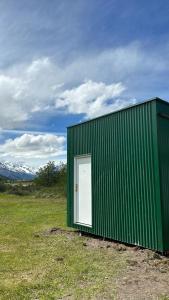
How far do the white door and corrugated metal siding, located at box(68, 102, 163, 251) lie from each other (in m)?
0.25

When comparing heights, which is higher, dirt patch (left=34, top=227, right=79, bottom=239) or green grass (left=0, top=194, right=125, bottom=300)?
green grass (left=0, top=194, right=125, bottom=300)

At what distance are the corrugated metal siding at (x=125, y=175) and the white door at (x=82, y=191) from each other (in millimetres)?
248

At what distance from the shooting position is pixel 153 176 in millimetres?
6801

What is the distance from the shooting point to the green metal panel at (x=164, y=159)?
6613mm

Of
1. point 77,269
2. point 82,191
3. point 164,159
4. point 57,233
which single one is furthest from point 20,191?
point 77,269

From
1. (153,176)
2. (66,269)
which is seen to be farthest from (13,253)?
(153,176)

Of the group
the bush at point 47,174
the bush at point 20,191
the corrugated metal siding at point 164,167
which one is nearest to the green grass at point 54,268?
the corrugated metal siding at point 164,167

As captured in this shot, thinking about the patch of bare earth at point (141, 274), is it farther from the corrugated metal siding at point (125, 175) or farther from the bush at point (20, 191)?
the bush at point (20, 191)

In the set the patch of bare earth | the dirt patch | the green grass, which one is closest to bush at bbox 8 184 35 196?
the dirt patch

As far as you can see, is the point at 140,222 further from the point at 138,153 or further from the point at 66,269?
the point at 66,269

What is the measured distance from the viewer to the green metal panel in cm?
661

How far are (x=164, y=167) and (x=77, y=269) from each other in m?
3.02

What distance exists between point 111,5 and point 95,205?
5659 millimetres

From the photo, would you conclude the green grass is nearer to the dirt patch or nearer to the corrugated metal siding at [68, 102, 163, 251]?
the dirt patch
